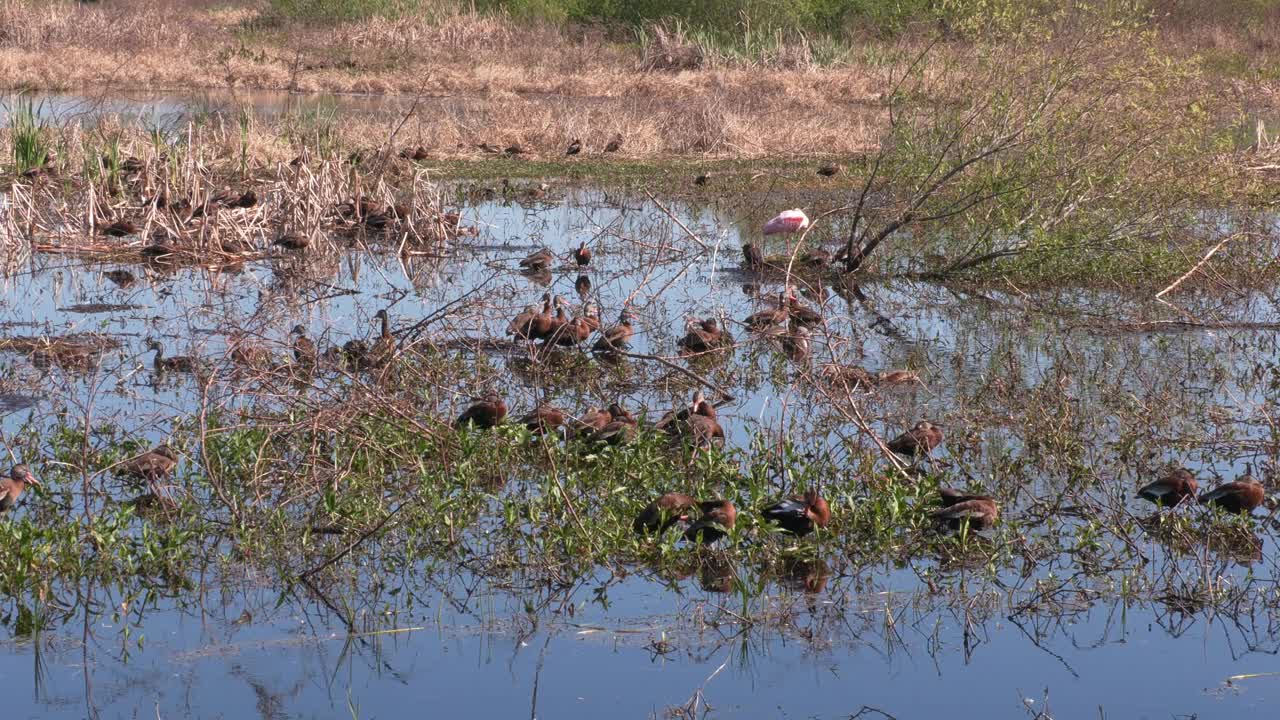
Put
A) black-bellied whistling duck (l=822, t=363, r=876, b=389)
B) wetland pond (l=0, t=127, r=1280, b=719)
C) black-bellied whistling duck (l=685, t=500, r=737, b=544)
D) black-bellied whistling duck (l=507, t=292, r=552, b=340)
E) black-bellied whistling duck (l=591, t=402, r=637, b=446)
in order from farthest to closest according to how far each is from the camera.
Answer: black-bellied whistling duck (l=507, t=292, r=552, b=340)
black-bellied whistling duck (l=822, t=363, r=876, b=389)
black-bellied whistling duck (l=591, t=402, r=637, b=446)
black-bellied whistling duck (l=685, t=500, r=737, b=544)
wetland pond (l=0, t=127, r=1280, b=719)

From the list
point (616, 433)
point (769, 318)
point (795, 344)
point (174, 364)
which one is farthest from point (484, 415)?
point (769, 318)

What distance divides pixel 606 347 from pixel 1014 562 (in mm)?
3630

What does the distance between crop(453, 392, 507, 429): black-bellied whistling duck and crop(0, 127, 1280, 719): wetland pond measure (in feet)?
0.46

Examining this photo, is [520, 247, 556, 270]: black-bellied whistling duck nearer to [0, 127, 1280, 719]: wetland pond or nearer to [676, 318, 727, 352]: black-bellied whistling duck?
[0, 127, 1280, 719]: wetland pond

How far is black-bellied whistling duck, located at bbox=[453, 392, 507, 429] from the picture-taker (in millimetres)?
6480

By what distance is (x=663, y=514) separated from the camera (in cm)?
523

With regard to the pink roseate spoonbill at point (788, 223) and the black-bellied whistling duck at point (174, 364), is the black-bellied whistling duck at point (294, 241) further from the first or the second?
the pink roseate spoonbill at point (788, 223)

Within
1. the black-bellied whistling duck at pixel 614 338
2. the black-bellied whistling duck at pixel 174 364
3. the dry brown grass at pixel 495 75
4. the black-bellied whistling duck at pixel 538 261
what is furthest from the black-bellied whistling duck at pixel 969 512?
the dry brown grass at pixel 495 75

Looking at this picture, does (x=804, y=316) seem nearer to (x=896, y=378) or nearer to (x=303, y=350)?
(x=896, y=378)

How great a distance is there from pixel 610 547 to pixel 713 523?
407mm

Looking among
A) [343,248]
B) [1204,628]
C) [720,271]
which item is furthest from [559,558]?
[343,248]

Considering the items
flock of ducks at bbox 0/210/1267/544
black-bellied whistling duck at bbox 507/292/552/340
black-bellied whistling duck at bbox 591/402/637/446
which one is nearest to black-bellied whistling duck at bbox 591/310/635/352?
flock of ducks at bbox 0/210/1267/544

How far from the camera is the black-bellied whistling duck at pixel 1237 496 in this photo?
5.38 m

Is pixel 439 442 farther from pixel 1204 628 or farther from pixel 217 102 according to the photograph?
pixel 217 102
